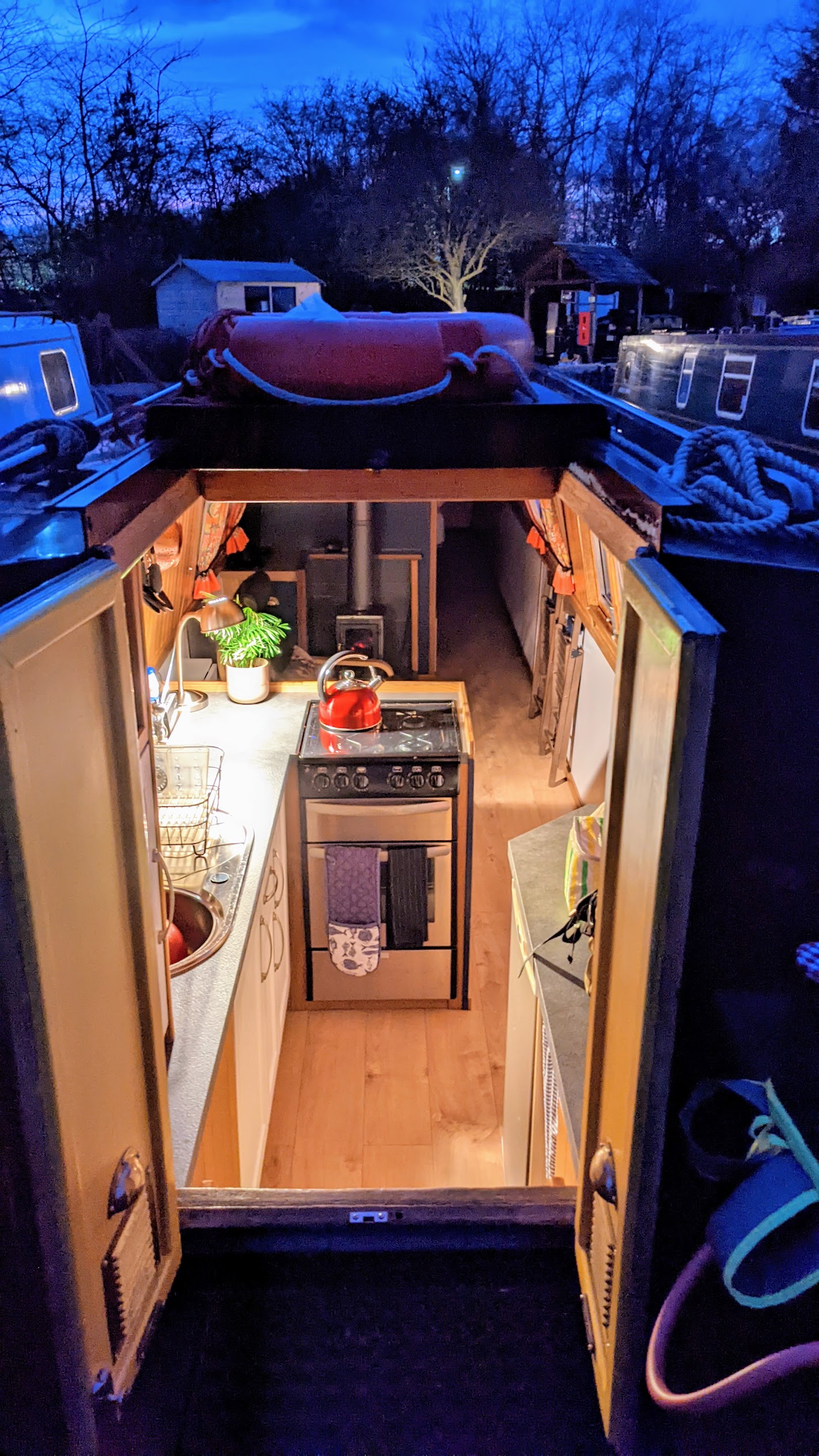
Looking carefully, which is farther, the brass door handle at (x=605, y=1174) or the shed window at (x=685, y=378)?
the shed window at (x=685, y=378)

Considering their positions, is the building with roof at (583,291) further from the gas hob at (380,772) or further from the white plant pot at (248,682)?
the gas hob at (380,772)

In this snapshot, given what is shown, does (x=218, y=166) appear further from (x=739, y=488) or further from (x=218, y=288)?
(x=739, y=488)

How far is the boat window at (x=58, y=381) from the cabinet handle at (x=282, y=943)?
3270mm

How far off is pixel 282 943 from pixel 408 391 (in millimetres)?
2799

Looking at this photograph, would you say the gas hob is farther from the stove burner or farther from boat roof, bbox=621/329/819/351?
boat roof, bbox=621/329/819/351

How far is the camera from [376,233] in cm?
1950

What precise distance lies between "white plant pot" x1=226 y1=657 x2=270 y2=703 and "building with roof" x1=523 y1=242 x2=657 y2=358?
410 inches

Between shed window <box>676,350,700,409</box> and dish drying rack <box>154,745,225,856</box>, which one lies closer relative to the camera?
dish drying rack <box>154,745,225,856</box>

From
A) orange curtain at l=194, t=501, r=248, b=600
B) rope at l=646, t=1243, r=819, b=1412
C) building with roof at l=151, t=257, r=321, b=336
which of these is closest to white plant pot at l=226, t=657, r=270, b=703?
orange curtain at l=194, t=501, r=248, b=600

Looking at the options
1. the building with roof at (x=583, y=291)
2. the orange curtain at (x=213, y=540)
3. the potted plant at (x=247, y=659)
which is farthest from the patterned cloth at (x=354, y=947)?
the building with roof at (x=583, y=291)

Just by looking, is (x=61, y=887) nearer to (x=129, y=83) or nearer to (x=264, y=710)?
(x=264, y=710)

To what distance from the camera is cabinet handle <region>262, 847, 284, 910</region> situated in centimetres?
359

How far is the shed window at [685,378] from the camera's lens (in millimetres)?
3834

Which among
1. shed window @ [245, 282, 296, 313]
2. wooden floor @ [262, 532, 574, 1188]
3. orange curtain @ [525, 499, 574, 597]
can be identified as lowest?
wooden floor @ [262, 532, 574, 1188]
